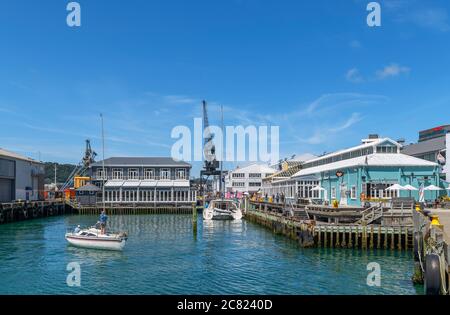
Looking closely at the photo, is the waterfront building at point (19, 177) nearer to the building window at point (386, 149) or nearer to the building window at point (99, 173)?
the building window at point (99, 173)

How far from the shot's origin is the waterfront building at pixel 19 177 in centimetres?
7631

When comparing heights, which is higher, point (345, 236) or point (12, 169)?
point (12, 169)

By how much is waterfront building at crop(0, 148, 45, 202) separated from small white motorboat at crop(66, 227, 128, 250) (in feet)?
152

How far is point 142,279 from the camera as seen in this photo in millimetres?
24969

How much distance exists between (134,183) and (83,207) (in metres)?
12.7

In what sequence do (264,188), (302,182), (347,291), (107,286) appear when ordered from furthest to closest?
(264,188)
(302,182)
(107,286)
(347,291)

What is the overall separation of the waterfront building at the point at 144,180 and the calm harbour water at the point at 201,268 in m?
49.7

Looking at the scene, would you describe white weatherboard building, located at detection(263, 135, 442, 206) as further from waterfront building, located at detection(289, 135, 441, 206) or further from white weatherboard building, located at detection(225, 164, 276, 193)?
white weatherboard building, located at detection(225, 164, 276, 193)

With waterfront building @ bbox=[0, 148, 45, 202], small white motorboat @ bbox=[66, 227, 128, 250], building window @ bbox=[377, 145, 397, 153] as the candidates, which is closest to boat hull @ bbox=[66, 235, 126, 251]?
small white motorboat @ bbox=[66, 227, 128, 250]

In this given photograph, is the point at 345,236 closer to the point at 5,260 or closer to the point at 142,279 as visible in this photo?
the point at 142,279

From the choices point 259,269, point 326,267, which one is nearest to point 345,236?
point 326,267

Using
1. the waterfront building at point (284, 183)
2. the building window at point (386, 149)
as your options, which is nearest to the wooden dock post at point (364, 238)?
the building window at point (386, 149)

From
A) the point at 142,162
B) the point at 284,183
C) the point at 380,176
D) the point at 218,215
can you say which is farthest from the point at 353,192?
the point at 142,162

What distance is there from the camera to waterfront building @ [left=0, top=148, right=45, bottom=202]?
250 feet
